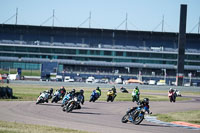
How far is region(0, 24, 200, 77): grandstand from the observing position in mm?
122500

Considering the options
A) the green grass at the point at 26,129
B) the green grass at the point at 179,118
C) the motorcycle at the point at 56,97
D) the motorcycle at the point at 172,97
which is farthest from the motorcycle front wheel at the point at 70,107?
the motorcycle at the point at 172,97

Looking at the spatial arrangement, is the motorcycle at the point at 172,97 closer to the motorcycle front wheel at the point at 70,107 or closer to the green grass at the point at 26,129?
the motorcycle front wheel at the point at 70,107

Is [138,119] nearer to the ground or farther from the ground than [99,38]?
nearer to the ground

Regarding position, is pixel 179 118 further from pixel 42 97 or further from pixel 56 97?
pixel 56 97

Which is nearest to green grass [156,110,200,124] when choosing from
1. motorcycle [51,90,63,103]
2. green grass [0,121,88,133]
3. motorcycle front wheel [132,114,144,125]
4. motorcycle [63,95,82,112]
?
motorcycle front wheel [132,114,144,125]

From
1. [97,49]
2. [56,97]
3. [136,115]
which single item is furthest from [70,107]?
[97,49]

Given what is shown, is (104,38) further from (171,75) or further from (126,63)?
(171,75)

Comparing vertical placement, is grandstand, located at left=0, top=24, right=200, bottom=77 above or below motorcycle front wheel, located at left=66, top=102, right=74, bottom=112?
above

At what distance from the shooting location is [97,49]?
123875mm

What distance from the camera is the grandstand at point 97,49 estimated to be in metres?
122

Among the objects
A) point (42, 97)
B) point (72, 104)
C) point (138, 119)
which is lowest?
point (138, 119)

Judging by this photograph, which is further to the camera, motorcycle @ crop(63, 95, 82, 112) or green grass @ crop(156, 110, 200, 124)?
motorcycle @ crop(63, 95, 82, 112)

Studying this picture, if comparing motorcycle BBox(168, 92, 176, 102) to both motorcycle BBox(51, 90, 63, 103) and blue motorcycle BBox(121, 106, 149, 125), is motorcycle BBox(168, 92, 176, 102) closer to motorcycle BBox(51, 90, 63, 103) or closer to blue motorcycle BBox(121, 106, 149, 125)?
motorcycle BBox(51, 90, 63, 103)

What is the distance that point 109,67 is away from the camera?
125 meters
